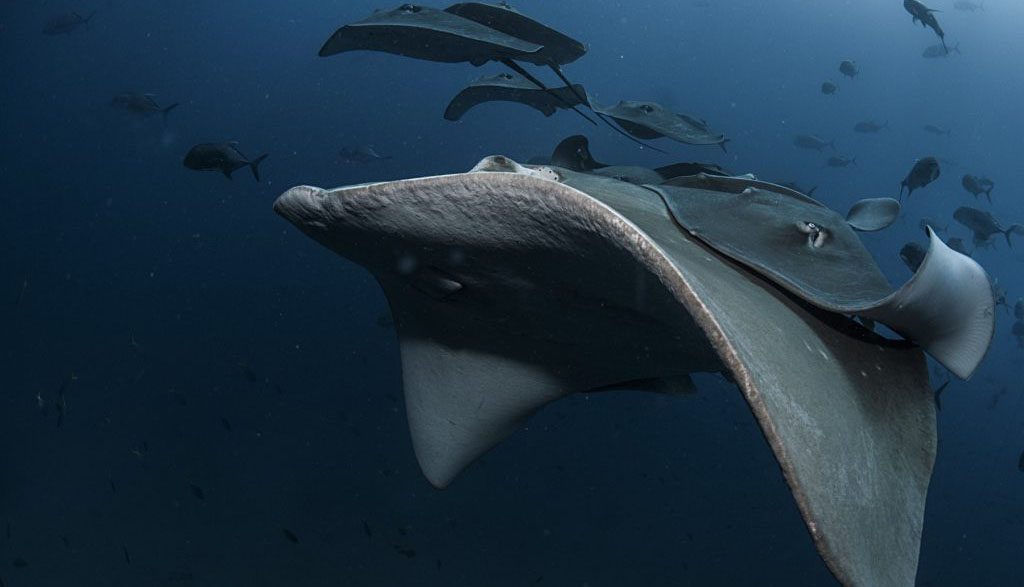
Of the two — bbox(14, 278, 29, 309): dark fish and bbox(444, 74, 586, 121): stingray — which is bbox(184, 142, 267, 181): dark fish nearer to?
bbox(444, 74, 586, 121): stingray

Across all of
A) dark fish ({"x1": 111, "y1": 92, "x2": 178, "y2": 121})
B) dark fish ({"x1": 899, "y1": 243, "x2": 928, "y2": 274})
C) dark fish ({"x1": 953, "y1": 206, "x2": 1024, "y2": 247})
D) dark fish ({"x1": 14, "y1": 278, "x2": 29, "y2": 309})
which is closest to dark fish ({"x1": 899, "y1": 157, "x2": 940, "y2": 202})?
dark fish ({"x1": 899, "y1": 243, "x2": 928, "y2": 274})

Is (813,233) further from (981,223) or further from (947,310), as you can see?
(981,223)

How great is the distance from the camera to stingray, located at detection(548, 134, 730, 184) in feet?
10.5

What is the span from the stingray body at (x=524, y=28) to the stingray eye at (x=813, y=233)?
102 inches

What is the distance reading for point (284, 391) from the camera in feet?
61.7

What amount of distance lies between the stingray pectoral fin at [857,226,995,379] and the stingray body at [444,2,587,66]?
3075mm

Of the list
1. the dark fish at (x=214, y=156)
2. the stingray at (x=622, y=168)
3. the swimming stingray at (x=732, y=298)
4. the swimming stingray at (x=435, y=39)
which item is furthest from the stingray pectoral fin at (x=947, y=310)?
the dark fish at (x=214, y=156)

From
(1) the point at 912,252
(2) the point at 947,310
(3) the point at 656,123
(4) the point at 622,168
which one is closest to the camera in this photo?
(2) the point at 947,310

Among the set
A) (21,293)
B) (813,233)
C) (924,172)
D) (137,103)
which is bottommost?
(21,293)

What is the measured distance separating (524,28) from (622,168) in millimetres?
1452

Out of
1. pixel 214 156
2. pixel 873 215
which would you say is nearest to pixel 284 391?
pixel 214 156

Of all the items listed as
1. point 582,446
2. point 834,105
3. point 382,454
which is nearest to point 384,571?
point 382,454

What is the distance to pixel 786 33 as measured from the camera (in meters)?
62.9

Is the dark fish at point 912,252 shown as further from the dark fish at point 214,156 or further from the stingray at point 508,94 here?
the dark fish at point 214,156
